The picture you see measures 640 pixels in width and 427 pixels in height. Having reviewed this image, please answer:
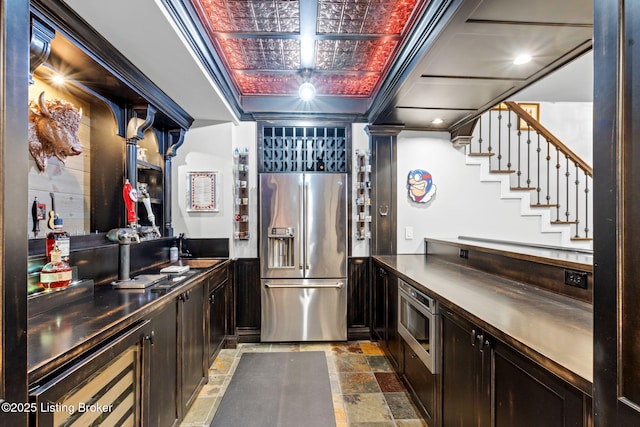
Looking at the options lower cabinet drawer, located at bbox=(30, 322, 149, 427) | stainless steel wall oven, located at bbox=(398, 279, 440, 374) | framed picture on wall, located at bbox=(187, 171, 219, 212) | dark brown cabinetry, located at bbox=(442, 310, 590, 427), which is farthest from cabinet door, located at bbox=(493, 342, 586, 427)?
framed picture on wall, located at bbox=(187, 171, 219, 212)

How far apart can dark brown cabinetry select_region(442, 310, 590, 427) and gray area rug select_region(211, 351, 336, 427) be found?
0.95 meters

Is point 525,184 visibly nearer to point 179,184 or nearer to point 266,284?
point 266,284

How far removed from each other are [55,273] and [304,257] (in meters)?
2.15

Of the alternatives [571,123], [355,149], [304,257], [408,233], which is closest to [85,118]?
[304,257]

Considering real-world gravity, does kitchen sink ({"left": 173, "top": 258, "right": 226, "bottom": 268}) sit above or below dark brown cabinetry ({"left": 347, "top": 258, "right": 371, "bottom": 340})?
above

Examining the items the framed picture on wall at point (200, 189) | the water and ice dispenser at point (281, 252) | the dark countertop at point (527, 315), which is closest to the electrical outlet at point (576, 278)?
the dark countertop at point (527, 315)

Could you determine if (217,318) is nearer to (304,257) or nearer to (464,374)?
(304,257)

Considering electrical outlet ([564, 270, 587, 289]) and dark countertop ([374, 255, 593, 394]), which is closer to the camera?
dark countertop ([374, 255, 593, 394])

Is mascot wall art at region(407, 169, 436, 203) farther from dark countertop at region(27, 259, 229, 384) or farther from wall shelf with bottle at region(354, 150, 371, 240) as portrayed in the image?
dark countertop at region(27, 259, 229, 384)

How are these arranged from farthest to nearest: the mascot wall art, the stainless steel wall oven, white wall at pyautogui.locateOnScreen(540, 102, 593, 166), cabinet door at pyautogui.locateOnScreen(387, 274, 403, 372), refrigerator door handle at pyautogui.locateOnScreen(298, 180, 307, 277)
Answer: white wall at pyautogui.locateOnScreen(540, 102, 593, 166) < the mascot wall art < refrigerator door handle at pyautogui.locateOnScreen(298, 180, 307, 277) < cabinet door at pyautogui.locateOnScreen(387, 274, 403, 372) < the stainless steel wall oven

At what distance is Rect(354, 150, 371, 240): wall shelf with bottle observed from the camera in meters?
3.50

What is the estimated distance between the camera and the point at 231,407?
90.4 inches

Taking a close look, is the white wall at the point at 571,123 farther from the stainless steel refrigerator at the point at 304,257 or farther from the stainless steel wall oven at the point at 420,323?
the stainless steel wall oven at the point at 420,323

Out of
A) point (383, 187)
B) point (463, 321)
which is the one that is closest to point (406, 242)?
point (383, 187)
